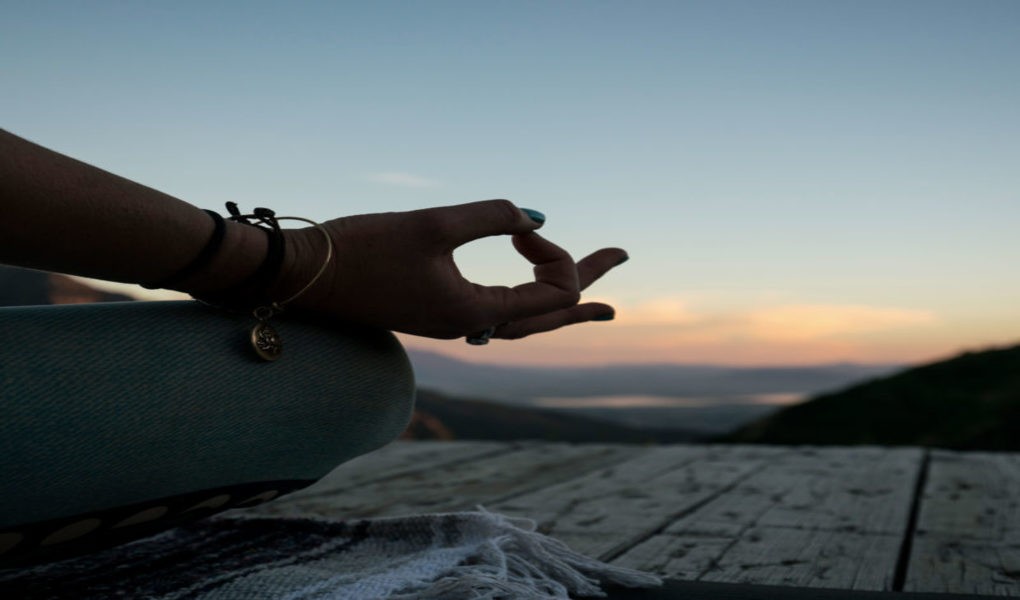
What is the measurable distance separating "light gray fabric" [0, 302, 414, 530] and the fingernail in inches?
10.2

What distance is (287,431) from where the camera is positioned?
125cm

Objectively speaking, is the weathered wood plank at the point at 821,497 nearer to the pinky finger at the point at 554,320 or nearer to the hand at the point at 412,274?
the pinky finger at the point at 554,320

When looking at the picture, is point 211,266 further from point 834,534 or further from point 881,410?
point 881,410

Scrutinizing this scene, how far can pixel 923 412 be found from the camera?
6562mm

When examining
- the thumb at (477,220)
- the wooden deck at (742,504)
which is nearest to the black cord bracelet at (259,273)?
the thumb at (477,220)

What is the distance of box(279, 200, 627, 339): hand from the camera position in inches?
44.3

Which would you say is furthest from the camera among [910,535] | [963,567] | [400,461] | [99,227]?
[400,461]

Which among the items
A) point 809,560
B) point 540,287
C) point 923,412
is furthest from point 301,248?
point 923,412

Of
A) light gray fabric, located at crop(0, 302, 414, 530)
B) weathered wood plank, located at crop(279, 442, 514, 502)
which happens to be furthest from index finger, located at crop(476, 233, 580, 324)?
weathered wood plank, located at crop(279, 442, 514, 502)

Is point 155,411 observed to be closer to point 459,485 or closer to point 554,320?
point 554,320

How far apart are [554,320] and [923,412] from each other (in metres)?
5.89

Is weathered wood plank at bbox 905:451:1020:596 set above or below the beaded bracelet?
below

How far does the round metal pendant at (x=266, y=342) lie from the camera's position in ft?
3.76

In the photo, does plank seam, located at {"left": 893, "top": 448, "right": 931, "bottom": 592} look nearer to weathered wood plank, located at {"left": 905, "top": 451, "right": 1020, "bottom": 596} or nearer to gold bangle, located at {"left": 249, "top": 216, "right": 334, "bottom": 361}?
weathered wood plank, located at {"left": 905, "top": 451, "right": 1020, "bottom": 596}
